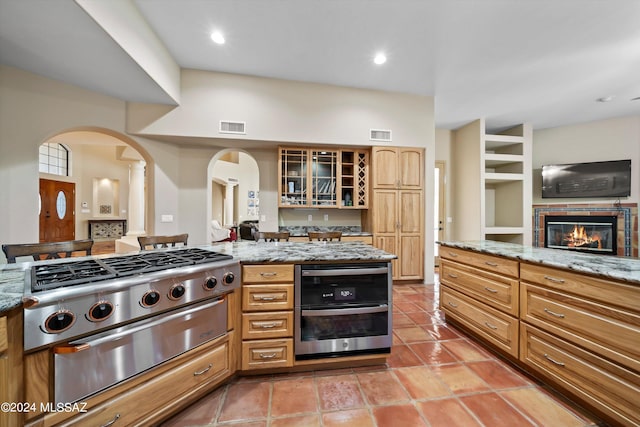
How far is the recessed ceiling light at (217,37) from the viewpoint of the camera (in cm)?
276

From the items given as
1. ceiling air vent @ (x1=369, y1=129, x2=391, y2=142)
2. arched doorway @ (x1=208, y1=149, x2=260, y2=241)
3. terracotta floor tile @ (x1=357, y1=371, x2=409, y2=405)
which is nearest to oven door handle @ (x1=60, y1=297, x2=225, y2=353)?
terracotta floor tile @ (x1=357, y1=371, x2=409, y2=405)

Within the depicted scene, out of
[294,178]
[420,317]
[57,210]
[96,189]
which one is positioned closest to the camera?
[420,317]

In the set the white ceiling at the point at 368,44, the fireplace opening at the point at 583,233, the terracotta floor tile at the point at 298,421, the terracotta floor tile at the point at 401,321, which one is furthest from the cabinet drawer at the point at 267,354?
the fireplace opening at the point at 583,233

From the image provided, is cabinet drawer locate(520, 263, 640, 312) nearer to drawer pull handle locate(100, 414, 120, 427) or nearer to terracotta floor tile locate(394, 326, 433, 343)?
terracotta floor tile locate(394, 326, 433, 343)

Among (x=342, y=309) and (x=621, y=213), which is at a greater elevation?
(x=621, y=213)

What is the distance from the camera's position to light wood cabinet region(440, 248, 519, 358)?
6.37 feet

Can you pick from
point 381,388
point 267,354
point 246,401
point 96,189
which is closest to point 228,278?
point 267,354

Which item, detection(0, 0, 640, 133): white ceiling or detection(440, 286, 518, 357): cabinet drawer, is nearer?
detection(440, 286, 518, 357): cabinet drawer

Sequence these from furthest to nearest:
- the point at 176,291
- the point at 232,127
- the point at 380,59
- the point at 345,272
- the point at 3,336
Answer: the point at 232,127, the point at 380,59, the point at 345,272, the point at 176,291, the point at 3,336

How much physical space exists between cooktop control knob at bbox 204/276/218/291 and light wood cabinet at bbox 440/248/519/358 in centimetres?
218

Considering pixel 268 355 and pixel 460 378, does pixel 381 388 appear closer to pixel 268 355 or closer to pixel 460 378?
pixel 460 378

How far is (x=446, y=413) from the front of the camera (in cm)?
152

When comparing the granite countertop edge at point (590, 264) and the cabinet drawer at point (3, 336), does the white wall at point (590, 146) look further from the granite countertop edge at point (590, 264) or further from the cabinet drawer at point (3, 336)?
the cabinet drawer at point (3, 336)

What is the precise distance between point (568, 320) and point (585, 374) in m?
0.29
